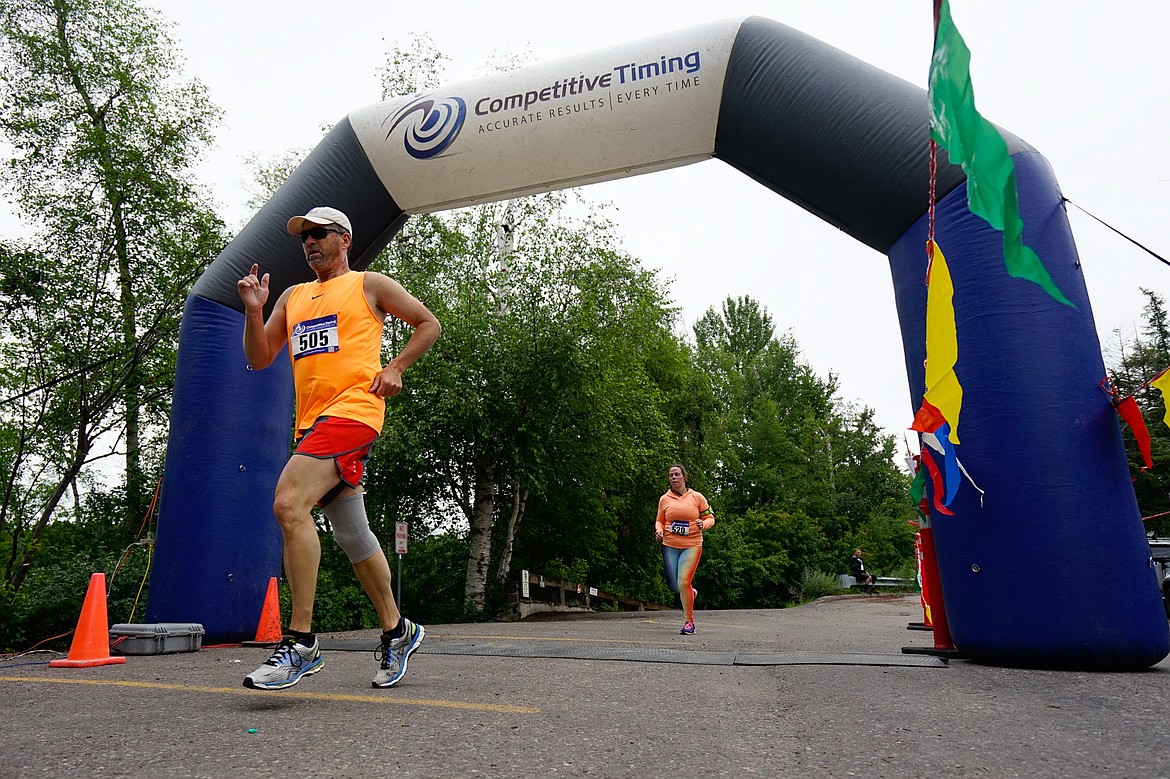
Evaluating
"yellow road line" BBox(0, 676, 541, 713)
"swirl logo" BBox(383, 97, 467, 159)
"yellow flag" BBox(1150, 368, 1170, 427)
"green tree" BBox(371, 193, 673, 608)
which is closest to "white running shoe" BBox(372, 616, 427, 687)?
"yellow road line" BBox(0, 676, 541, 713)

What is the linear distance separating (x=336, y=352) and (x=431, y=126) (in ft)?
13.4

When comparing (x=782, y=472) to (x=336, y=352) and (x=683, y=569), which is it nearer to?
(x=683, y=569)

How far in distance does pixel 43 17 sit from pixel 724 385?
2900 centimetres

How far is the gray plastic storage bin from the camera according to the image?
6066mm

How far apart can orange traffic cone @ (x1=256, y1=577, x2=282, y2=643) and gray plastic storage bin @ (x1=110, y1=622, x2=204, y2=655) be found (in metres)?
0.61

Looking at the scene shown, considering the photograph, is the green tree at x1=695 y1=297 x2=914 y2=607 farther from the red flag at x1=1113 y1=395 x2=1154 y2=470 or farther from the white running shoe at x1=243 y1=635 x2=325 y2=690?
the white running shoe at x1=243 y1=635 x2=325 y2=690

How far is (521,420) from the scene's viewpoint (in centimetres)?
1590

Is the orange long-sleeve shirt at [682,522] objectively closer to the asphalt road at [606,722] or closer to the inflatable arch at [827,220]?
the inflatable arch at [827,220]

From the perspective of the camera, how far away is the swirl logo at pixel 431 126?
7203mm

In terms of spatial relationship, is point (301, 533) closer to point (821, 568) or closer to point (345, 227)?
→ point (345, 227)

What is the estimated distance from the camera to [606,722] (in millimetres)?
2852

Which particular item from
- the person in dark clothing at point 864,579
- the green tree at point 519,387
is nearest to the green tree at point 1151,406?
the person in dark clothing at point 864,579

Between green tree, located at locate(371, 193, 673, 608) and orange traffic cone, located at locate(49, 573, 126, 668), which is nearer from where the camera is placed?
orange traffic cone, located at locate(49, 573, 126, 668)

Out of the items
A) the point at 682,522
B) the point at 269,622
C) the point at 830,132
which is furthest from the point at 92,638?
the point at 830,132
